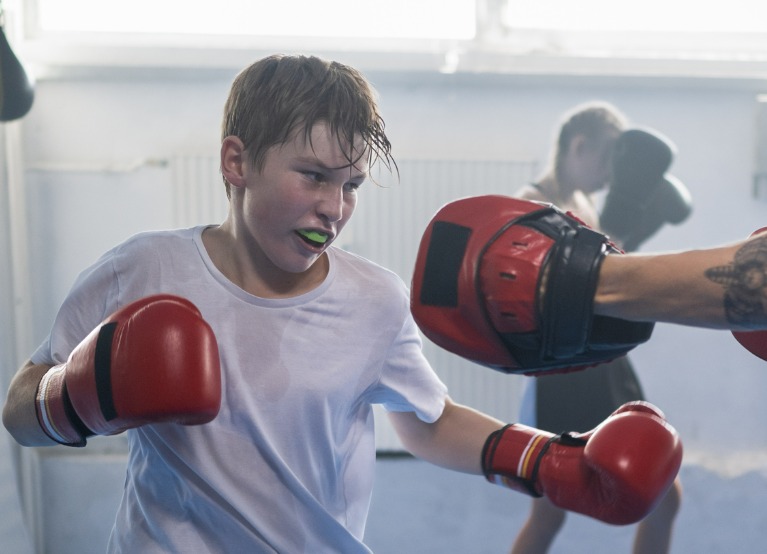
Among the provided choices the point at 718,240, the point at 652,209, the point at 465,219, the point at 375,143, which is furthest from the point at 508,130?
the point at 465,219

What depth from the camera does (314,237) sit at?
103 centimetres

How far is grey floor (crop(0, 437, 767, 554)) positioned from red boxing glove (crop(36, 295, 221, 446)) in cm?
173

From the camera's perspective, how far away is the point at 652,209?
94.9 inches

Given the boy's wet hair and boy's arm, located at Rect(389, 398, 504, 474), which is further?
boy's arm, located at Rect(389, 398, 504, 474)

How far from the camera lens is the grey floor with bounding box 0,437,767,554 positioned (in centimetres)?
257

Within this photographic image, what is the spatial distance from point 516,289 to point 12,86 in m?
1.65

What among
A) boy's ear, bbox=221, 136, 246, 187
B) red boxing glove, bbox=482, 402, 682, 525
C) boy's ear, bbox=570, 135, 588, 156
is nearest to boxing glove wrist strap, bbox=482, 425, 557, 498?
red boxing glove, bbox=482, 402, 682, 525

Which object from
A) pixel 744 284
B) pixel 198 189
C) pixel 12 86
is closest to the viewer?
pixel 744 284

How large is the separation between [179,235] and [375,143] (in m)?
0.28

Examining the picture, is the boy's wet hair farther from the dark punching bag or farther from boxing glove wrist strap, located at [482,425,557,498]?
the dark punching bag

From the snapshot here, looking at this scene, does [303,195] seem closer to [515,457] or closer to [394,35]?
[515,457]

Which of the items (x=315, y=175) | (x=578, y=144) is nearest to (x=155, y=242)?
(x=315, y=175)

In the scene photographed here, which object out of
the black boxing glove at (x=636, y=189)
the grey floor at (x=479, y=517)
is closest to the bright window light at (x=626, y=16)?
the black boxing glove at (x=636, y=189)

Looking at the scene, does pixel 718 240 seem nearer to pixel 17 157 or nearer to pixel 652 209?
pixel 652 209
